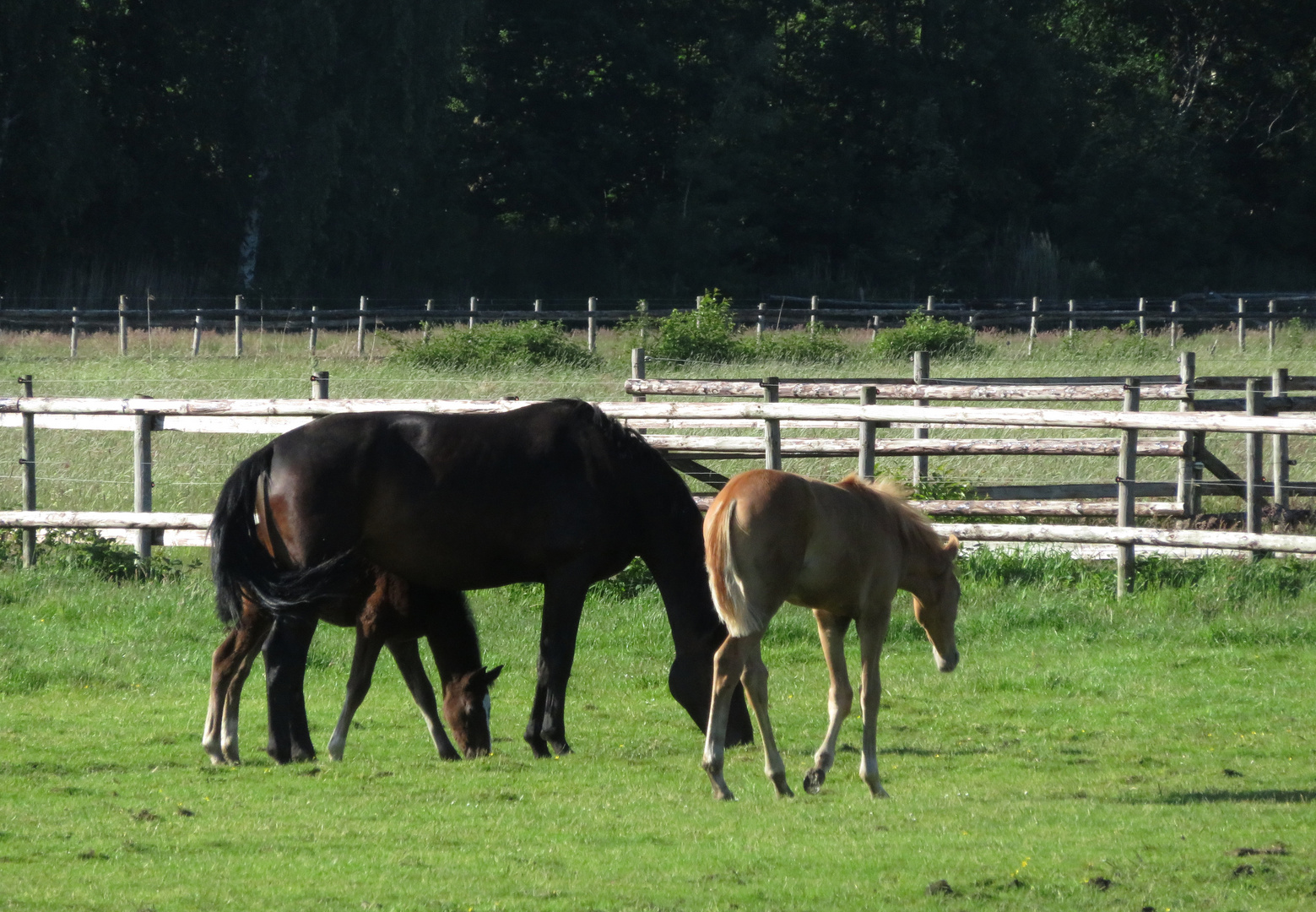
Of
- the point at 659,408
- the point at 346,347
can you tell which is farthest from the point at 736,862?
the point at 346,347

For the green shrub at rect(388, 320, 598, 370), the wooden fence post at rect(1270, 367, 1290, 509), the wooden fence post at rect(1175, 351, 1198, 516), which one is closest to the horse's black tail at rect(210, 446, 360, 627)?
the wooden fence post at rect(1175, 351, 1198, 516)

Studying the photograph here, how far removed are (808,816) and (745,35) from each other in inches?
1965

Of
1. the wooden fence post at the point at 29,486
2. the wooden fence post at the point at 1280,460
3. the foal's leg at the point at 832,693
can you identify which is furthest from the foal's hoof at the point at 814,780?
the wooden fence post at the point at 29,486

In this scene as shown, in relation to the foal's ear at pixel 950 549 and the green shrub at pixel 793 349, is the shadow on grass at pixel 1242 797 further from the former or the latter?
the green shrub at pixel 793 349

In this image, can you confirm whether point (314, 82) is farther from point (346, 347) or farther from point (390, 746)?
point (390, 746)

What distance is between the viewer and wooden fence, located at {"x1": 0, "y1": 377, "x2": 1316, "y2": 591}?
966 cm

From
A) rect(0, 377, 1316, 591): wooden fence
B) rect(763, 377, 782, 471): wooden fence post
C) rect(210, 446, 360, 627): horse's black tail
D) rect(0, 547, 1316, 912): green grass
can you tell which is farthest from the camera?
rect(763, 377, 782, 471): wooden fence post

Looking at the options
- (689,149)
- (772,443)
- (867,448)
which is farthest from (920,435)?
(689,149)

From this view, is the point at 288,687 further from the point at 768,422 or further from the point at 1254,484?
the point at 1254,484

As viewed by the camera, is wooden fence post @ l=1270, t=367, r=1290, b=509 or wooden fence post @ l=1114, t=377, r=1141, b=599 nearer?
wooden fence post @ l=1114, t=377, r=1141, b=599

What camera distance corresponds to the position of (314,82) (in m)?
42.5

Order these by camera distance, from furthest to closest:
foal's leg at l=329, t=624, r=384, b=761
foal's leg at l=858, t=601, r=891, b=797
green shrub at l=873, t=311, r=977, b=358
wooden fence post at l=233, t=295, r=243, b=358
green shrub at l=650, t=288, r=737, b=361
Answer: green shrub at l=873, t=311, r=977, b=358
wooden fence post at l=233, t=295, r=243, b=358
green shrub at l=650, t=288, r=737, b=361
foal's leg at l=329, t=624, r=384, b=761
foal's leg at l=858, t=601, r=891, b=797

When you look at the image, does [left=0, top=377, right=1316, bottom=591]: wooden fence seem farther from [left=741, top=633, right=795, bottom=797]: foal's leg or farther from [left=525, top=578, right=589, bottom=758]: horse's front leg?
[left=741, top=633, right=795, bottom=797]: foal's leg

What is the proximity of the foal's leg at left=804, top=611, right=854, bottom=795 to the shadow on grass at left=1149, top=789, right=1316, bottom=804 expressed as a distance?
1244mm
